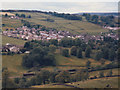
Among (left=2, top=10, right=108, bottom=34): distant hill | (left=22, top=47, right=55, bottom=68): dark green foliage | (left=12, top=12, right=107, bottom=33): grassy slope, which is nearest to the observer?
(left=22, top=47, right=55, bottom=68): dark green foliage

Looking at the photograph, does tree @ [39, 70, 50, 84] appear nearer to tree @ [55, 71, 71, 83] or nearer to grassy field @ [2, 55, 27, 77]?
tree @ [55, 71, 71, 83]

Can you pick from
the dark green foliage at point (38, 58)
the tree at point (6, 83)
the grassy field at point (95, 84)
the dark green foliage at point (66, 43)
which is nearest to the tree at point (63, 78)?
the grassy field at point (95, 84)

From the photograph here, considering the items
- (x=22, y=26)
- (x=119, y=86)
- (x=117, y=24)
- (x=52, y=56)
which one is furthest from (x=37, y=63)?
(x=117, y=24)

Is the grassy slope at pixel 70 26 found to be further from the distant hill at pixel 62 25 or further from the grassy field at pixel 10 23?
the grassy field at pixel 10 23

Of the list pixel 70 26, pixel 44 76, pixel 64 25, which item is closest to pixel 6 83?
pixel 44 76

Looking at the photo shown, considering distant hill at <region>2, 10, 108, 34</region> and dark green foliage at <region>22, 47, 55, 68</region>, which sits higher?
distant hill at <region>2, 10, 108, 34</region>

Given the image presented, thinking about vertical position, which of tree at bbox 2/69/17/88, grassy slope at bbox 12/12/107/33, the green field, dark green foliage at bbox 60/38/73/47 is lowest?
the green field

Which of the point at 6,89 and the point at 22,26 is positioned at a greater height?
the point at 22,26

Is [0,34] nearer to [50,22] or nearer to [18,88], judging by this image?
[50,22]

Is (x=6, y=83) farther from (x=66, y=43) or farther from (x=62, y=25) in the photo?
(x=62, y=25)

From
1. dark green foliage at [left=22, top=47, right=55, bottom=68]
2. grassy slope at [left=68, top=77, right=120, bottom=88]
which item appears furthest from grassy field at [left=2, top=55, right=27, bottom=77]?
grassy slope at [left=68, top=77, right=120, bottom=88]

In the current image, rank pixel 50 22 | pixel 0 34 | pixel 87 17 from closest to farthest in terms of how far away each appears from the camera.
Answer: pixel 0 34, pixel 50 22, pixel 87 17
